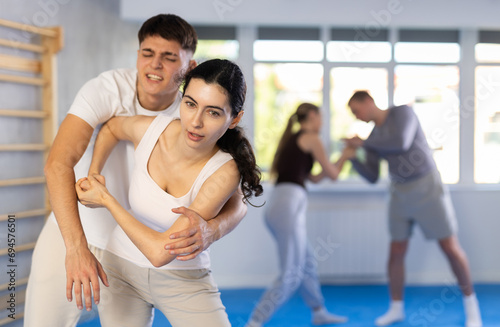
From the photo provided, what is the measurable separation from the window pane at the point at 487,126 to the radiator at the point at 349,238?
1.05 metres

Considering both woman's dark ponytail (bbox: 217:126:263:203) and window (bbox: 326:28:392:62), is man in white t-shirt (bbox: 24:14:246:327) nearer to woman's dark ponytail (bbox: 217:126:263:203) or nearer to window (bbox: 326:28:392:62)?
woman's dark ponytail (bbox: 217:126:263:203)

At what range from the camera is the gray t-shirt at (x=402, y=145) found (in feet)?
10.2

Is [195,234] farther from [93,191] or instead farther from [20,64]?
[20,64]

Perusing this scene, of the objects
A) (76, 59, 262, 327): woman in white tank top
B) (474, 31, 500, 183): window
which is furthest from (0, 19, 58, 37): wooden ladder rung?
(474, 31, 500, 183): window

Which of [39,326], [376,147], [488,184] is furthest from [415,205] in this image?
[39,326]

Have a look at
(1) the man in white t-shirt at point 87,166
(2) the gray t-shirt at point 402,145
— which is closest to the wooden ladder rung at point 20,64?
(1) the man in white t-shirt at point 87,166

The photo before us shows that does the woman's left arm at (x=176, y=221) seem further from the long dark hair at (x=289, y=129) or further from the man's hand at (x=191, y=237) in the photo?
the long dark hair at (x=289, y=129)

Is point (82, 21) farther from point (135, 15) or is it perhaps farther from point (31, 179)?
point (31, 179)

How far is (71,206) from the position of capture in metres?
1.40

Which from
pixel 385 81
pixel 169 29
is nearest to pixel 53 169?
pixel 169 29

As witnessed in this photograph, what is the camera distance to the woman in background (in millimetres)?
2855

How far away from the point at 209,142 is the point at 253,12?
9.08 feet

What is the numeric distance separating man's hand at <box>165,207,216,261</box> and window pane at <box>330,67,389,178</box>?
A: 10.9ft

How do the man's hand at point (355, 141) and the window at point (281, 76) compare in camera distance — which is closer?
the man's hand at point (355, 141)
